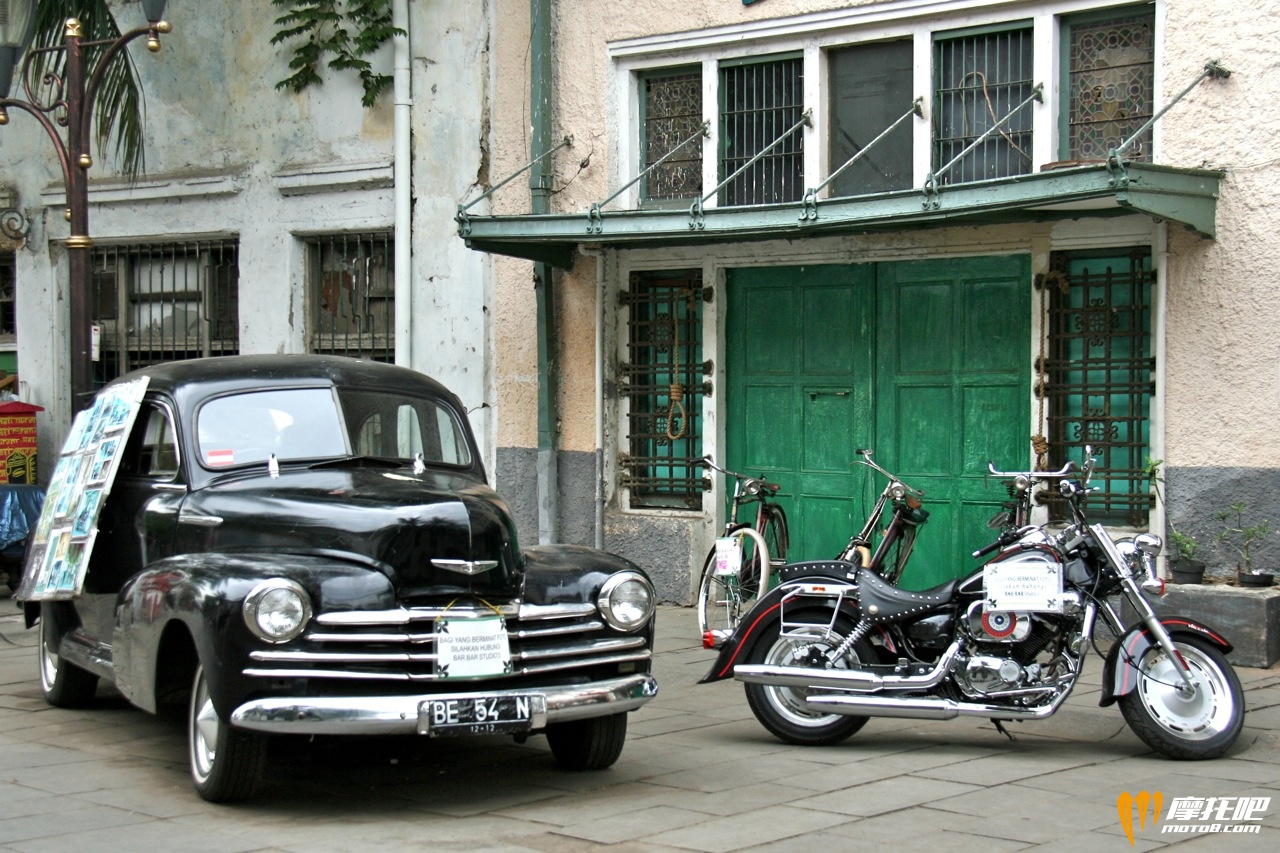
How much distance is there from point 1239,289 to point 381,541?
235 inches

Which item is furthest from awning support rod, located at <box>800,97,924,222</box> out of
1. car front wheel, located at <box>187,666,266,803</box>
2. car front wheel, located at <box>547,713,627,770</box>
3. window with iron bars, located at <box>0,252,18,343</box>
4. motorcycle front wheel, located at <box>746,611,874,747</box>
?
window with iron bars, located at <box>0,252,18,343</box>

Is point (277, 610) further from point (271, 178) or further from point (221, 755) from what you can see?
point (271, 178)

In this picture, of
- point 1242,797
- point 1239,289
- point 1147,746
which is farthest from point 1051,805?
point 1239,289

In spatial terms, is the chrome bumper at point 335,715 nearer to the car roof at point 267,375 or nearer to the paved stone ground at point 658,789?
the paved stone ground at point 658,789

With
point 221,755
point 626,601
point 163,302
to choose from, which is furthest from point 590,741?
point 163,302

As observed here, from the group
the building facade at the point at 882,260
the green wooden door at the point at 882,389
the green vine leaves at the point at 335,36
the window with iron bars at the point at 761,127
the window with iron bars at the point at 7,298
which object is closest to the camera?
the building facade at the point at 882,260

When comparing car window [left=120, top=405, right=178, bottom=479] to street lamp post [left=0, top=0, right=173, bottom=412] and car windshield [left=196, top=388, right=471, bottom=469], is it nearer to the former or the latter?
car windshield [left=196, top=388, right=471, bottom=469]

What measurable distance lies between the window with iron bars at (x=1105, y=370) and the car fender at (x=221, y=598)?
18.9 ft

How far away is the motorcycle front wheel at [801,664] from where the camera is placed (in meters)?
7.20

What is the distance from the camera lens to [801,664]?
23.7 ft

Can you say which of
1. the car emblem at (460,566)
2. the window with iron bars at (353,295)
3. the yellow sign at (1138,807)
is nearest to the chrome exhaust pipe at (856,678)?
the yellow sign at (1138,807)

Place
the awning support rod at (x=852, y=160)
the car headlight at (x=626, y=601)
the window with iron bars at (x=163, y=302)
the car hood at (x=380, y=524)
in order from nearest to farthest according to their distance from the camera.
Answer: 1. the car hood at (x=380, y=524)
2. the car headlight at (x=626, y=601)
3. the awning support rod at (x=852, y=160)
4. the window with iron bars at (x=163, y=302)

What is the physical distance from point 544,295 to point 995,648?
6.37 meters

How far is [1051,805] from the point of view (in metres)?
6.03
